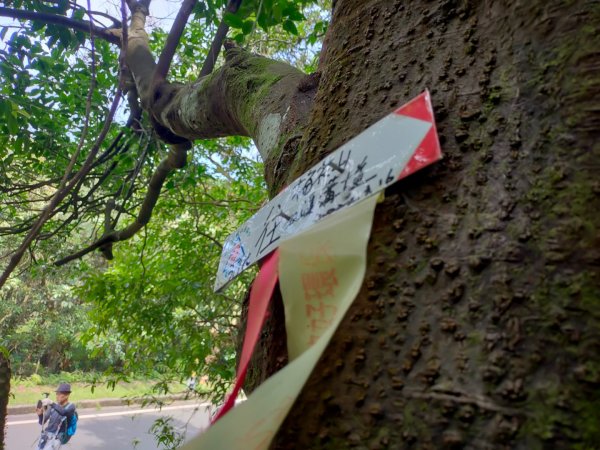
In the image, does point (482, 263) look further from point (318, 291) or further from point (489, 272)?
point (318, 291)

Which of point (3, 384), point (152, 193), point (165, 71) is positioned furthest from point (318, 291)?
point (152, 193)

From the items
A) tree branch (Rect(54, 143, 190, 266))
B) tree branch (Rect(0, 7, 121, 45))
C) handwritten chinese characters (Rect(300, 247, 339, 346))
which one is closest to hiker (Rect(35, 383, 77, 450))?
tree branch (Rect(54, 143, 190, 266))

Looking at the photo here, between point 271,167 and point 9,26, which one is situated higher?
point 9,26

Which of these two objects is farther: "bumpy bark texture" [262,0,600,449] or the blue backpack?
the blue backpack

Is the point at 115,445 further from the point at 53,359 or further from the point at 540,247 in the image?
the point at 540,247

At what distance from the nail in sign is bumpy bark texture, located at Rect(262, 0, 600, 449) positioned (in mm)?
20

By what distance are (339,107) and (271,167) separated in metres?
0.26

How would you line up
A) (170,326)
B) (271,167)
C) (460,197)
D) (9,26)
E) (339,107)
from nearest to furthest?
(460,197)
(339,107)
(271,167)
(9,26)
(170,326)

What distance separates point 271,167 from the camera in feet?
2.77

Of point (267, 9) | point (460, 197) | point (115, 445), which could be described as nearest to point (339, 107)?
point (460, 197)

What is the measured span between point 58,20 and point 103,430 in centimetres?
662

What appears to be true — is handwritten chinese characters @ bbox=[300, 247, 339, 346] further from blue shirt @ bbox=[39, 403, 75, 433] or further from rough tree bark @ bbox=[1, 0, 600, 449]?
blue shirt @ bbox=[39, 403, 75, 433]

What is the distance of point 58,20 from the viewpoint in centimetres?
203

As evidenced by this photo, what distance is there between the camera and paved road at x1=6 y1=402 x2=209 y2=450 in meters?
6.18
